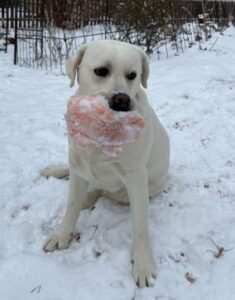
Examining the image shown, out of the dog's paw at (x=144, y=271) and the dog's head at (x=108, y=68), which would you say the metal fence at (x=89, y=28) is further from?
the dog's paw at (x=144, y=271)

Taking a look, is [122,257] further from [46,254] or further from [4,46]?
[4,46]

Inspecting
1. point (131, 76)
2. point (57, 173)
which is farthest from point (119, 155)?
point (57, 173)

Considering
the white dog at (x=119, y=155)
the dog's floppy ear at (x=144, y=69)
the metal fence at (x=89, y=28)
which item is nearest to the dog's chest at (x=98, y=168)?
the white dog at (x=119, y=155)

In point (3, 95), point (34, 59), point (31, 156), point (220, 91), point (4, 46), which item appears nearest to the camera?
point (31, 156)

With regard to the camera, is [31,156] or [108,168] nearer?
[108,168]

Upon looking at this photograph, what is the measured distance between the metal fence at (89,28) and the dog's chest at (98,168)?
6.32m

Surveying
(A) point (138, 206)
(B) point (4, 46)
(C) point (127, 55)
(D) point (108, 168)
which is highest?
(C) point (127, 55)

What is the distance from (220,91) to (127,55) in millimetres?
3540

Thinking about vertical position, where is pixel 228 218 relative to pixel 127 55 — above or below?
below

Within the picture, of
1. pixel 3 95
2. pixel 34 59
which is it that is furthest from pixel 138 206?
pixel 34 59

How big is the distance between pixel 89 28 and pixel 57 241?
1127 cm

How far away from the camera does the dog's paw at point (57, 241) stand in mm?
2760

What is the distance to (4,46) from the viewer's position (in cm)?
1080

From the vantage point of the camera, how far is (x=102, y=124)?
2.27m
